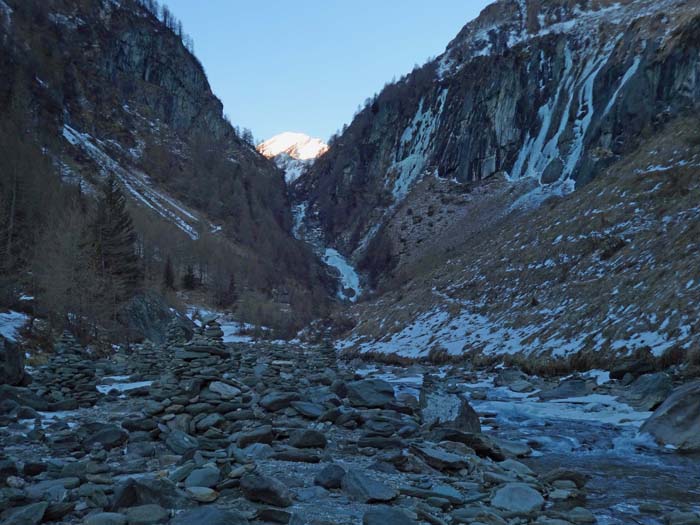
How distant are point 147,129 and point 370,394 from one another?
143 metres

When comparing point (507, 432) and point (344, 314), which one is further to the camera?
point (344, 314)

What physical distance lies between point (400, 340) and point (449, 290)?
573 centimetres

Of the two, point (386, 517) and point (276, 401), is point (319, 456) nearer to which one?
point (386, 517)

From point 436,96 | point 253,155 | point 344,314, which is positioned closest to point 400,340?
point 344,314

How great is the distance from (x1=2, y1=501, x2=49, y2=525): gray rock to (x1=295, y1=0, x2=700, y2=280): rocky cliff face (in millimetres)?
43488

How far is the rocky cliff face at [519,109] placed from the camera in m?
61.3

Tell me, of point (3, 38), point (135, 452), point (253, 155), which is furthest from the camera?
point (253, 155)

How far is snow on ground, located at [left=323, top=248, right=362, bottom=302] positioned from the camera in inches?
3981

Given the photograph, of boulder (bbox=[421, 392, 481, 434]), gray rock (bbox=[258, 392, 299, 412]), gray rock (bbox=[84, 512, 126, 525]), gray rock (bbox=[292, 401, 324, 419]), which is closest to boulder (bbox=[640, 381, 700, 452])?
boulder (bbox=[421, 392, 481, 434])

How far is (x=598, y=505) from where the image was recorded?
22.5ft

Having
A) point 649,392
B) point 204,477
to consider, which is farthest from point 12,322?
point 649,392

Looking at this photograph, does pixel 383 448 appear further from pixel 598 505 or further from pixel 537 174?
pixel 537 174

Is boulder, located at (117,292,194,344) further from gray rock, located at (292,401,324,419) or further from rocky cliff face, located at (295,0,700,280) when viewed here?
rocky cliff face, located at (295,0,700,280)

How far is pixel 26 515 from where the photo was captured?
504 cm
